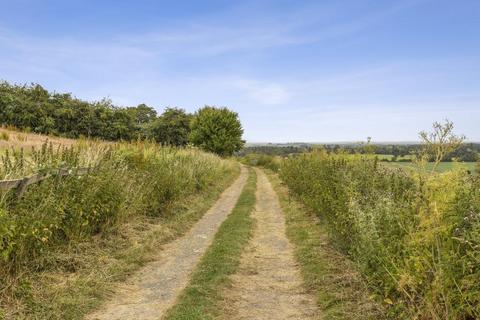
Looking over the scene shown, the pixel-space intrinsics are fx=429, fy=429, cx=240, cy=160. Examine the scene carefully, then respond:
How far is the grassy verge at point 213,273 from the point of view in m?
5.74

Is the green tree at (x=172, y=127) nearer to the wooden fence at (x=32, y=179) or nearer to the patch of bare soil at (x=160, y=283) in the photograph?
the patch of bare soil at (x=160, y=283)

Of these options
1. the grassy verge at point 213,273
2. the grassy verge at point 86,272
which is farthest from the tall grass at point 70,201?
the grassy verge at point 213,273

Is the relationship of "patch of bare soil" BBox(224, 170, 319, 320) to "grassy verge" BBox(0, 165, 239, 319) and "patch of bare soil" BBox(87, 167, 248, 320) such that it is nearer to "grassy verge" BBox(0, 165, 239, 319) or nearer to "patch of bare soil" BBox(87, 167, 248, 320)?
"patch of bare soil" BBox(87, 167, 248, 320)

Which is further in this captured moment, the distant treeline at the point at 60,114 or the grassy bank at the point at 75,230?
the distant treeline at the point at 60,114

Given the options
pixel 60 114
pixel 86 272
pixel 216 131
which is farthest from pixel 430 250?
pixel 216 131

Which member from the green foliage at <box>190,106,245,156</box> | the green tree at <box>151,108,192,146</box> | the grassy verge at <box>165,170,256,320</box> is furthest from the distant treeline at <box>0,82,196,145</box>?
the grassy verge at <box>165,170,256,320</box>

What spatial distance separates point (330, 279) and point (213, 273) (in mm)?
2016

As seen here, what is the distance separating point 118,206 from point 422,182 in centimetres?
665

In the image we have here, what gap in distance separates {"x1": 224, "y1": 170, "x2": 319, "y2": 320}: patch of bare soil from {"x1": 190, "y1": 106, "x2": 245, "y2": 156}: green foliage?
42.0m

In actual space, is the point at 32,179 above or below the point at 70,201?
above

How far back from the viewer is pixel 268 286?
7.08 m

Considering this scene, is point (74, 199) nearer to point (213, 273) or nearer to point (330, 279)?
point (213, 273)

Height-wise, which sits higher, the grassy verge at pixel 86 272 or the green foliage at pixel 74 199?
the green foliage at pixel 74 199

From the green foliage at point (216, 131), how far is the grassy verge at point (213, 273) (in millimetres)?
40167
